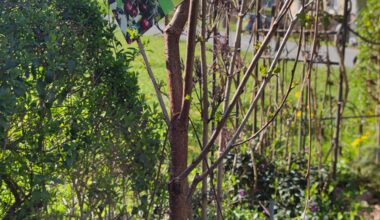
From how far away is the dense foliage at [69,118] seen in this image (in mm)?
2543

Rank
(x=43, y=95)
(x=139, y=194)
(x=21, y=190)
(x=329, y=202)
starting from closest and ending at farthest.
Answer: (x=43, y=95), (x=21, y=190), (x=139, y=194), (x=329, y=202)

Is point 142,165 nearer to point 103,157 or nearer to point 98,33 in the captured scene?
point 103,157

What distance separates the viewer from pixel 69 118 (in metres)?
2.74

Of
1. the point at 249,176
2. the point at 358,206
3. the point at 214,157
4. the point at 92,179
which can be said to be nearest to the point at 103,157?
the point at 92,179

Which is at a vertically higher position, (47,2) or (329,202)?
(47,2)

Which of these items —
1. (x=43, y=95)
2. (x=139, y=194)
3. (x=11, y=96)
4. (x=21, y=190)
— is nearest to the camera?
(x=11, y=96)

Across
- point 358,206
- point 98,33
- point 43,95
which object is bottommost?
point 358,206

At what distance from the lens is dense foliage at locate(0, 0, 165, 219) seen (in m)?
2.54

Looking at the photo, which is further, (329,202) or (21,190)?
(329,202)

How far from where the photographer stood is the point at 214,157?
436cm

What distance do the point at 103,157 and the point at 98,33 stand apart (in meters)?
0.56

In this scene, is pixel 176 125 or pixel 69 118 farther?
pixel 69 118

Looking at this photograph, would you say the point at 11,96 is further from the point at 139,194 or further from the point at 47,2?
the point at 139,194

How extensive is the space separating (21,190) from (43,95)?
1.60 feet
